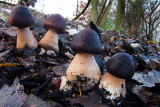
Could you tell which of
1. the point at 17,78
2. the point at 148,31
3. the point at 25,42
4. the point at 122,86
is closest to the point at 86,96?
the point at 122,86

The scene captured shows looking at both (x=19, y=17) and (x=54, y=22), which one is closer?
(x=19, y=17)

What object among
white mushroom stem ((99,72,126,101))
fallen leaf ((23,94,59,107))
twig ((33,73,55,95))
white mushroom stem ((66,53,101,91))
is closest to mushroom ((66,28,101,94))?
white mushroom stem ((66,53,101,91))

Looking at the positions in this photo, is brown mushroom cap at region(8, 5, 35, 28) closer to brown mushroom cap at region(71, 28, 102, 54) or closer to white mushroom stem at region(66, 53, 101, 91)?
brown mushroom cap at region(71, 28, 102, 54)

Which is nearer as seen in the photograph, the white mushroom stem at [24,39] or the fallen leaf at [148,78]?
the fallen leaf at [148,78]

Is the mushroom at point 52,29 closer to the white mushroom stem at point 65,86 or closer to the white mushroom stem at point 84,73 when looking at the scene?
the white mushroom stem at point 84,73

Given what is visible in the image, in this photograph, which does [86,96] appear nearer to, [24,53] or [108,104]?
[108,104]

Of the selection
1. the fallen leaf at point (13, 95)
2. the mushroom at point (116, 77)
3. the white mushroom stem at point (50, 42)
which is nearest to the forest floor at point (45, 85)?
the fallen leaf at point (13, 95)

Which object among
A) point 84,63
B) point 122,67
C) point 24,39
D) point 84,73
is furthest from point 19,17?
point 122,67

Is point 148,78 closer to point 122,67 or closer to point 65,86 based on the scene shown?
point 122,67
